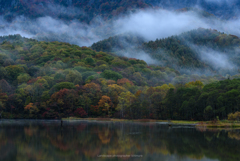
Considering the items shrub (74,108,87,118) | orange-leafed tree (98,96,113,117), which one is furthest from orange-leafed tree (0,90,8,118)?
orange-leafed tree (98,96,113,117)

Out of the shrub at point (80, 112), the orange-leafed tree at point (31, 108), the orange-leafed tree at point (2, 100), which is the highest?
the orange-leafed tree at point (2, 100)

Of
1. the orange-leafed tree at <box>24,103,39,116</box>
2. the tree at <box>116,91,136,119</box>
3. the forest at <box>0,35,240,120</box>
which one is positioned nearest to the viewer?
the forest at <box>0,35,240,120</box>

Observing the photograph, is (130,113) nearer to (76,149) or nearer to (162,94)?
(162,94)

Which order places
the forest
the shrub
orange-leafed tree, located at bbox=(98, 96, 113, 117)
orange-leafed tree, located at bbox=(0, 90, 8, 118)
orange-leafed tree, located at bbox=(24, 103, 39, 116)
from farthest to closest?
the shrub → orange-leafed tree, located at bbox=(24, 103, 39, 116) → orange-leafed tree, located at bbox=(98, 96, 113, 117) → orange-leafed tree, located at bbox=(0, 90, 8, 118) → the forest

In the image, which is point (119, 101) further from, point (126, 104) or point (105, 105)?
point (105, 105)

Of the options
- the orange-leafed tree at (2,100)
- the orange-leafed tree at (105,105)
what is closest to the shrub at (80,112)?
the orange-leafed tree at (105,105)

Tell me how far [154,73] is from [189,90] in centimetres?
11244

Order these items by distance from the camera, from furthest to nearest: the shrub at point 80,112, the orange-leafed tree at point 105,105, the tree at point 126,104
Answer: the shrub at point 80,112, the orange-leafed tree at point 105,105, the tree at point 126,104

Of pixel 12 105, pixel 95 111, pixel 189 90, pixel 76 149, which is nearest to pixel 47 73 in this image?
pixel 12 105

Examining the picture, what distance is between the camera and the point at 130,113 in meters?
101

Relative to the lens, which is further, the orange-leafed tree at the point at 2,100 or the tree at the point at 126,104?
the orange-leafed tree at the point at 2,100

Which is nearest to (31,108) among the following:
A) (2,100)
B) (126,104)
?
(2,100)

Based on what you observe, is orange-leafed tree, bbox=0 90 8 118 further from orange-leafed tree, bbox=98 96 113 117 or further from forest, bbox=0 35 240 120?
orange-leafed tree, bbox=98 96 113 117

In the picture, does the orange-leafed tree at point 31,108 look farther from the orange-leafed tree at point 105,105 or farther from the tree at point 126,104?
the tree at point 126,104
